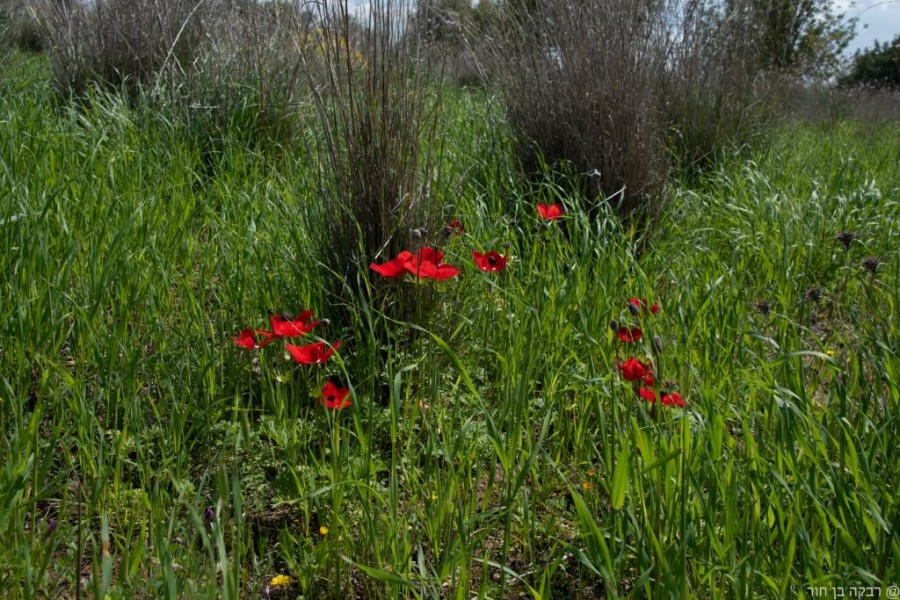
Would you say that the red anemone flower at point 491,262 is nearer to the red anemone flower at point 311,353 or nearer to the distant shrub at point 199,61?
the red anemone flower at point 311,353

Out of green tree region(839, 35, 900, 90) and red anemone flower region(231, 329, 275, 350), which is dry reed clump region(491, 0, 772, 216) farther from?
green tree region(839, 35, 900, 90)

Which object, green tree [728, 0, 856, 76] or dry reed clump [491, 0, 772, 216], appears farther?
green tree [728, 0, 856, 76]

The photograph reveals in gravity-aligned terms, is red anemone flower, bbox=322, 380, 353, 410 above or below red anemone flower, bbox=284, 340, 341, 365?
below

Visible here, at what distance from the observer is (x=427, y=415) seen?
73.8 inches

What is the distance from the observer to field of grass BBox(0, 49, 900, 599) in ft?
4.39

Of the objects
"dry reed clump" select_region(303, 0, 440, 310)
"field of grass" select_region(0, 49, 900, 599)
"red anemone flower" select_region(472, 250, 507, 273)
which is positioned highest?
"dry reed clump" select_region(303, 0, 440, 310)

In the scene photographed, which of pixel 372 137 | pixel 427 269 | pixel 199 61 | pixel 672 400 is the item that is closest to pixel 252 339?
pixel 427 269

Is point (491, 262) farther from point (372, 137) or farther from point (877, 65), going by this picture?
point (877, 65)

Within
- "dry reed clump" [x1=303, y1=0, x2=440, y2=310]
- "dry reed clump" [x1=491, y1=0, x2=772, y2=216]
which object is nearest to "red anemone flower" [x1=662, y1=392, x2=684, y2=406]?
"dry reed clump" [x1=303, y1=0, x2=440, y2=310]

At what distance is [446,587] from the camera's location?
5.02ft

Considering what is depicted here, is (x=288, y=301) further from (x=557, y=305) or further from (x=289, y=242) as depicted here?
(x=557, y=305)

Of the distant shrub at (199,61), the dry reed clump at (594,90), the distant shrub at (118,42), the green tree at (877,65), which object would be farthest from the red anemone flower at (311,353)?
the green tree at (877,65)

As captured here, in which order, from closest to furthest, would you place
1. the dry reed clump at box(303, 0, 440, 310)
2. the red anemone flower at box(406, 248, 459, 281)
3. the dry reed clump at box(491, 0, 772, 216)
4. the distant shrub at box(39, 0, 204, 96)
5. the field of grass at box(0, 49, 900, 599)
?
the field of grass at box(0, 49, 900, 599) → the red anemone flower at box(406, 248, 459, 281) → the dry reed clump at box(303, 0, 440, 310) → the dry reed clump at box(491, 0, 772, 216) → the distant shrub at box(39, 0, 204, 96)

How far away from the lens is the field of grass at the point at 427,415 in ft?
4.39
